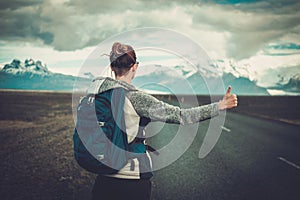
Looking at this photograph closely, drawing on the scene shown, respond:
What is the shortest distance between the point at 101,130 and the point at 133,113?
261mm

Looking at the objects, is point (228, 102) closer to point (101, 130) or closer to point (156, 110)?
point (156, 110)

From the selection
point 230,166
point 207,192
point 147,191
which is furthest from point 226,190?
point 147,191

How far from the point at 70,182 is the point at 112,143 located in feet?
12.6

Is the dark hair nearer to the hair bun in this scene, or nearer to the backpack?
the hair bun

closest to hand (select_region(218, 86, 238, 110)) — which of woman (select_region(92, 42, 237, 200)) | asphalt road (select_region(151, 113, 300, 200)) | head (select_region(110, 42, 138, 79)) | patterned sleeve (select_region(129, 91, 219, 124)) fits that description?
woman (select_region(92, 42, 237, 200))

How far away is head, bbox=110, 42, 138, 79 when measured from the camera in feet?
7.41

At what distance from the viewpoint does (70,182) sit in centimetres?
552

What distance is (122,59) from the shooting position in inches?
89.0

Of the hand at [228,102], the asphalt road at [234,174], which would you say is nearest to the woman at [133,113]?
the hand at [228,102]

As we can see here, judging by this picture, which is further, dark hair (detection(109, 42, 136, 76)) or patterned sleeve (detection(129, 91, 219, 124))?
dark hair (detection(109, 42, 136, 76))

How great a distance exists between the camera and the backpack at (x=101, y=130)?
2.08 metres

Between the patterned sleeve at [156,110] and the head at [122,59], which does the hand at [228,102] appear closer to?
the patterned sleeve at [156,110]

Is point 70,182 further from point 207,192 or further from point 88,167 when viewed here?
point 88,167

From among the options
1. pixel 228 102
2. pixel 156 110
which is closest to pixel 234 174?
pixel 228 102
